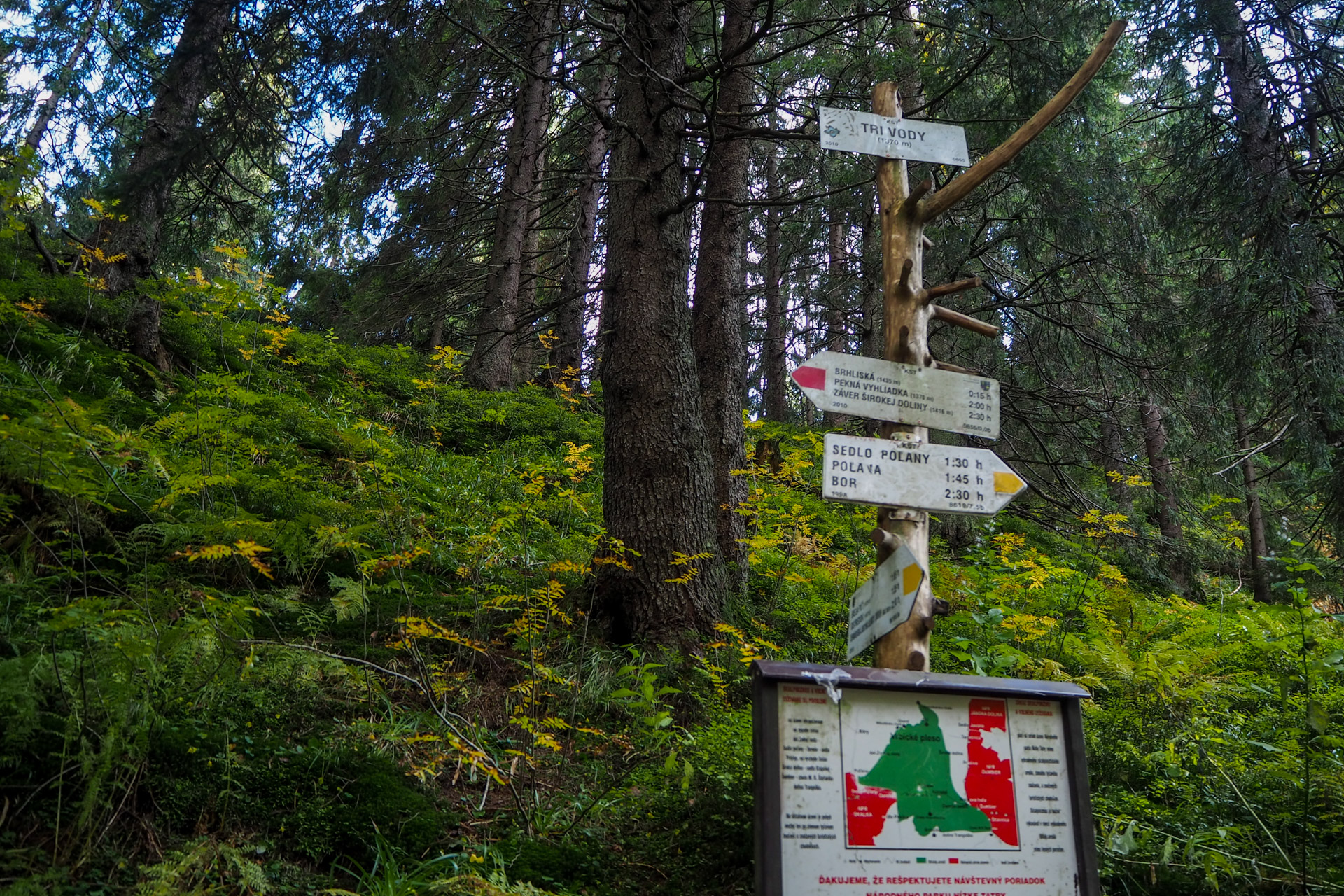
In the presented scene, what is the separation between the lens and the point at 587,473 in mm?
8539

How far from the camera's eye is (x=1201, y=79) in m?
8.19

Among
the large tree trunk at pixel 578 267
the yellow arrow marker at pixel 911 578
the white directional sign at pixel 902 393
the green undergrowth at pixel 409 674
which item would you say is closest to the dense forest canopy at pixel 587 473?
the green undergrowth at pixel 409 674

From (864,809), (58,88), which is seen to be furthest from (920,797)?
(58,88)

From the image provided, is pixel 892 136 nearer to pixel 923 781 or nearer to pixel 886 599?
pixel 886 599

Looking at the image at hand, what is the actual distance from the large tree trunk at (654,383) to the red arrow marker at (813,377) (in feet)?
8.01

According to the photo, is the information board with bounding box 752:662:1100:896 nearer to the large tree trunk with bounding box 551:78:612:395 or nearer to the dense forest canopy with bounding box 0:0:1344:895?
the dense forest canopy with bounding box 0:0:1344:895

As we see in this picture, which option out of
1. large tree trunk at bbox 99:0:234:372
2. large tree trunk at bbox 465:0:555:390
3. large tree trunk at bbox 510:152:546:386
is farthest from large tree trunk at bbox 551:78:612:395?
large tree trunk at bbox 99:0:234:372

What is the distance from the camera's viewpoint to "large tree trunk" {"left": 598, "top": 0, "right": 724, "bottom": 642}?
18.1ft

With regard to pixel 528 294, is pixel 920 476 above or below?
below

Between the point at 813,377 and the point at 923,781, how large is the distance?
1.44 m

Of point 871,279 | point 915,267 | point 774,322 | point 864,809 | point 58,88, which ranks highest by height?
point 774,322

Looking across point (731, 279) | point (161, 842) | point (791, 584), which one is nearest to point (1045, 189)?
point (731, 279)

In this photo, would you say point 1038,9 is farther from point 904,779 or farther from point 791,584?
point 904,779

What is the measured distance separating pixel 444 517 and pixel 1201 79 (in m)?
8.44
